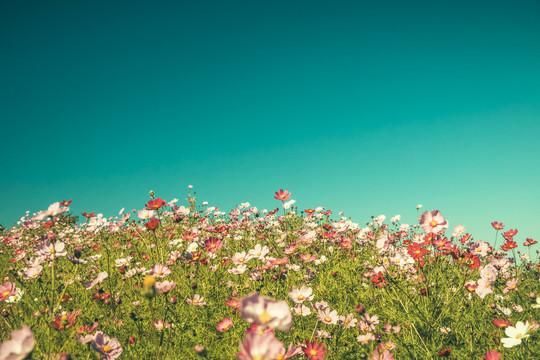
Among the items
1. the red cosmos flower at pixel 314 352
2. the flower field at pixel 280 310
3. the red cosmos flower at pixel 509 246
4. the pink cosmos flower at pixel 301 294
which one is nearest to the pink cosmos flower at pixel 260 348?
the flower field at pixel 280 310

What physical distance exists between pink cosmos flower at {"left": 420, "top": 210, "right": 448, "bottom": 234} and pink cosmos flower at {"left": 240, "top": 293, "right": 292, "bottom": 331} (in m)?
1.62

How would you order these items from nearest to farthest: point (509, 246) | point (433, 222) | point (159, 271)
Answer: point (433, 222)
point (159, 271)
point (509, 246)

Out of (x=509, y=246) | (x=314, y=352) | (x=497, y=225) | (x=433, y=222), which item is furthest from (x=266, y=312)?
(x=497, y=225)

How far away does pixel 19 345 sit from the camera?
3.02 feet

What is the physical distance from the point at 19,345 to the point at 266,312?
0.78 meters

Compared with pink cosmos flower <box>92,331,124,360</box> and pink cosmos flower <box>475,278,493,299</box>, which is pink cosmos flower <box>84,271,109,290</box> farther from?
pink cosmos flower <box>475,278,493,299</box>

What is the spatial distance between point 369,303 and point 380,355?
143 centimetres

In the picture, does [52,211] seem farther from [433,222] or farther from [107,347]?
[433,222]

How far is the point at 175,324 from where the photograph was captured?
96.0 inches

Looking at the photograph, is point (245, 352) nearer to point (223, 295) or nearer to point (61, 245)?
point (61, 245)

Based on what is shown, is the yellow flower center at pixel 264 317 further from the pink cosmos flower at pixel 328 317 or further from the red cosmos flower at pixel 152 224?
the red cosmos flower at pixel 152 224

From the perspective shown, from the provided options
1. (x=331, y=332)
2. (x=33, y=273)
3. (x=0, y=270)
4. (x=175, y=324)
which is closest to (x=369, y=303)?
(x=331, y=332)

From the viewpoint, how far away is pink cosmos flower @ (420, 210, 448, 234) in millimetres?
2053

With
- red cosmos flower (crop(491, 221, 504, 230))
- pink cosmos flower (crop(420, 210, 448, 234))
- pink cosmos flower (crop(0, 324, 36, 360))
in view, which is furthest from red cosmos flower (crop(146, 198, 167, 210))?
red cosmos flower (crop(491, 221, 504, 230))
